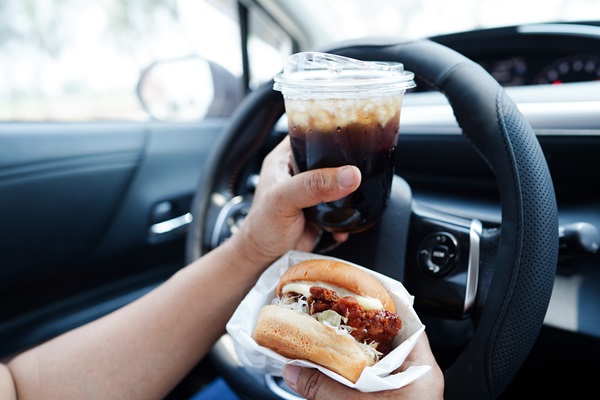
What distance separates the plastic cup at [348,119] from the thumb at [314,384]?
0.28 meters

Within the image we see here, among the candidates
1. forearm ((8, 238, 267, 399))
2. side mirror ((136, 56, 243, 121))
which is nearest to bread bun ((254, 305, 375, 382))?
forearm ((8, 238, 267, 399))

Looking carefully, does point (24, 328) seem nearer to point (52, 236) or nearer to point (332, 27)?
point (52, 236)

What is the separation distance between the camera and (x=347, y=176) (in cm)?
83

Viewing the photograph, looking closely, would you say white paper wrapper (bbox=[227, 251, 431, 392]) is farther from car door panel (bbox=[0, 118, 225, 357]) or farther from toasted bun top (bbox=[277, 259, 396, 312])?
car door panel (bbox=[0, 118, 225, 357])

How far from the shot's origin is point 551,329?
115 centimetres

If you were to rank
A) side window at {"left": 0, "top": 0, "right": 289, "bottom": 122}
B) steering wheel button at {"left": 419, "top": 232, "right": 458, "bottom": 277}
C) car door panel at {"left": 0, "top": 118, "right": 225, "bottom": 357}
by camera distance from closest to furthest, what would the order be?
steering wheel button at {"left": 419, "top": 232, "right": 458, "bottom": 277}
car door panel at {"left": 0, "top": 118, "right": 225, "bottom": 357}
side window at {"left": 0, "top": 0, "right": 289, "bottom": 122}

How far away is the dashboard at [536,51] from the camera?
1739mm

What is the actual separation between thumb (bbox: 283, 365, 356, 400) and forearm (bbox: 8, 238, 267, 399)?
319 mm

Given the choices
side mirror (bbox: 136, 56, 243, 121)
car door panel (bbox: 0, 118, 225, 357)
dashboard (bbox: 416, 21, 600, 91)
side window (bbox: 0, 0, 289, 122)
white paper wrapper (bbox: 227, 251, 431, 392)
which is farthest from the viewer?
side mirror (bbox: 136, 56, 243, 121)

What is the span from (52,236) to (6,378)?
1.01 m

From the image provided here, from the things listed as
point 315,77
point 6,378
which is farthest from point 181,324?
Result: point 315,77

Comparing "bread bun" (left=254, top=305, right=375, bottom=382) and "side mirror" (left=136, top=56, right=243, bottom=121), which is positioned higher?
"side mirror" (left=136, top=56, right=243, bottom=121)

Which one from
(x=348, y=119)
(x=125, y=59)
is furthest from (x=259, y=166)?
(x=348, y=119)

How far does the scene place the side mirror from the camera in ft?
8.12
